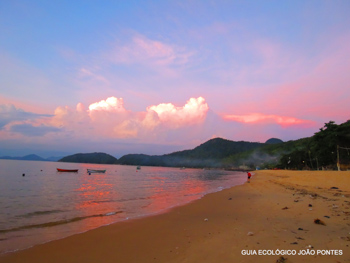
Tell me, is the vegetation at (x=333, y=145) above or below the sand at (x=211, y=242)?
above

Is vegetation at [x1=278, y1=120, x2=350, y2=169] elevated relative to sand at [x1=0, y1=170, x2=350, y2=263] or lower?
elevated

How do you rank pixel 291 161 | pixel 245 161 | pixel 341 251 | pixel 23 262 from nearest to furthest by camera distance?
pixel 341 251, pixel 23 262, pixel 291 161, pixel 245 161

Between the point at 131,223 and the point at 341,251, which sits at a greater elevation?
the point at 341,251

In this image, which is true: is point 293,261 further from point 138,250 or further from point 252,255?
point 138,250

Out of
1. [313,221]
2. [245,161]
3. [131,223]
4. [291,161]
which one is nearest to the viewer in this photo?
[313,221]

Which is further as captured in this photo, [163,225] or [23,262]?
[163,225]

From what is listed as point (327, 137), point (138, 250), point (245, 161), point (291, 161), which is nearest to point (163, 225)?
point (138, 250)

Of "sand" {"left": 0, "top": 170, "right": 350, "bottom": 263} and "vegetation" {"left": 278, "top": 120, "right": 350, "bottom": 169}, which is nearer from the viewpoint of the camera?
"sand" {"left": 0, "top": 170, "right": 350, "bottom": 263}

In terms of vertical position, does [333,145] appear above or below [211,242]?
above

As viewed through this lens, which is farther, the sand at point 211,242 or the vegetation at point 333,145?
the vegetation at point 333,145

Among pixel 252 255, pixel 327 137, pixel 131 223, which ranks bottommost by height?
pixel 131 223

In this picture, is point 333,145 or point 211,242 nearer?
point 211,242

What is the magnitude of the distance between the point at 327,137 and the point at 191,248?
192 ft

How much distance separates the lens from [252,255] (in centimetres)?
541
